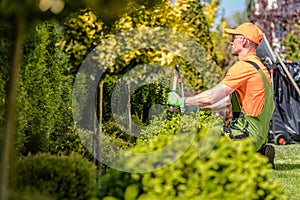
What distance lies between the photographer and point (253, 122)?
5.19m

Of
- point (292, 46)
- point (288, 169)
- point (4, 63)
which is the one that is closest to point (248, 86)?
point (4, 63)

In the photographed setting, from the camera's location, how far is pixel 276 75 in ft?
45.8

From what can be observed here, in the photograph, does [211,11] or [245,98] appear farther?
[211,11]

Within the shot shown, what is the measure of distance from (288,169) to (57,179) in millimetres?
6148

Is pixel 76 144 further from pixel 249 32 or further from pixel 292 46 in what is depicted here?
pixel 292 46

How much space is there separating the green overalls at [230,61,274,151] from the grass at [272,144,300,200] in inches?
46.7

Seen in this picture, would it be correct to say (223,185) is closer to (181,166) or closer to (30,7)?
(181,166)

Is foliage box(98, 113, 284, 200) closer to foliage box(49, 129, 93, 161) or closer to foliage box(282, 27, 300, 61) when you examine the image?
foliage box(49, 129, 93, 161)

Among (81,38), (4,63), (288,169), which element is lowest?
(288,169)

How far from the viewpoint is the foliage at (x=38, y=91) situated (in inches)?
224

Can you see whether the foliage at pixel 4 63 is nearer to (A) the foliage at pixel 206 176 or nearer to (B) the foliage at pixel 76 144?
(A) the foliage at pixel 206 176

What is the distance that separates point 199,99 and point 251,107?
46cm

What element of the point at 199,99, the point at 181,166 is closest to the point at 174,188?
the point at 181,166

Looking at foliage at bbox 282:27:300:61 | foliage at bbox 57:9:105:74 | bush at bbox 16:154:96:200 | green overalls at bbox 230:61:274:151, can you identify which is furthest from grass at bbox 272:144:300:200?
foliage at bbox 282:27:300:61
